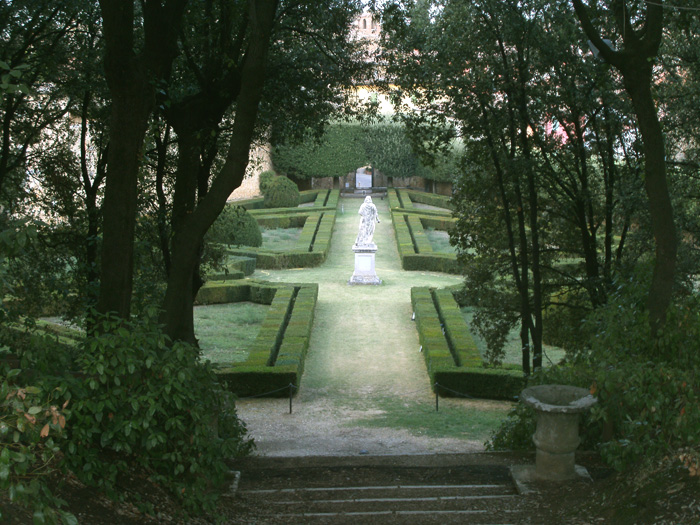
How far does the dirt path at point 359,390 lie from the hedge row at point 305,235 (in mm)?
1702

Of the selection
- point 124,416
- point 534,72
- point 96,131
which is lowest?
point 124,416

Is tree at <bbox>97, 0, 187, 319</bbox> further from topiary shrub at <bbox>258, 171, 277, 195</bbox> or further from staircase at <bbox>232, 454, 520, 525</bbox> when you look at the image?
topiary shrub at <bbox>258, 171, 277, 195</bbox>

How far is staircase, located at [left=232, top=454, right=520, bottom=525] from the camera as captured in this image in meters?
5.07

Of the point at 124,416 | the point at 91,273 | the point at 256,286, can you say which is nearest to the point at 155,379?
the point at 124,416

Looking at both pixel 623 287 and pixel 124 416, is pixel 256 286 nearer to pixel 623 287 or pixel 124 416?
pixel 623 287

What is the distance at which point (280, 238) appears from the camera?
90.6 feet

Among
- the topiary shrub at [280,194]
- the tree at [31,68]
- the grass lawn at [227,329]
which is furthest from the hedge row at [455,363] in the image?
the topiary shrub at [280,194]

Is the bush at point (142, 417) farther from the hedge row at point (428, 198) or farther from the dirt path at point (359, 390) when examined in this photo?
the hedge row at point (428, 198)

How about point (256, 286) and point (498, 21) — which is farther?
point (256, 286)

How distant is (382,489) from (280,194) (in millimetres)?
27380

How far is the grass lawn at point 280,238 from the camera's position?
25.8 m

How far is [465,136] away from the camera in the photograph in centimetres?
1216

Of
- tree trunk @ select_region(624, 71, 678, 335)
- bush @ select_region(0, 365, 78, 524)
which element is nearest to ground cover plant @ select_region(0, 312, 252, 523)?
bush @ select_region(0, 365, 78, 524)

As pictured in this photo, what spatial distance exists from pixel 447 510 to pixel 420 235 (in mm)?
20433
